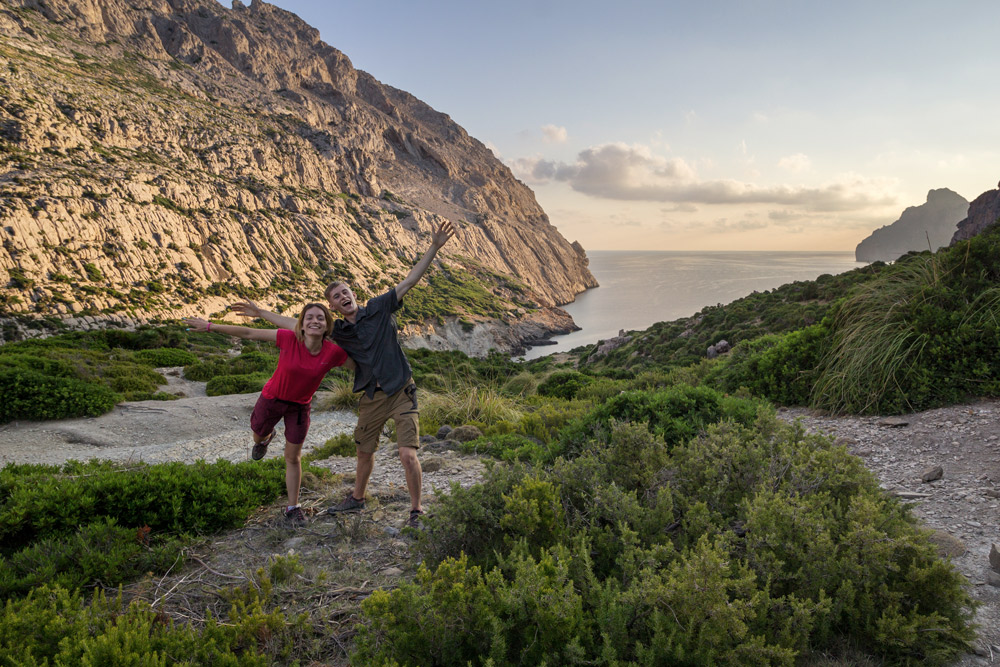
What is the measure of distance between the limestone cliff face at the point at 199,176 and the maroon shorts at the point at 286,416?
3720 cm

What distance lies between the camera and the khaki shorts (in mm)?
4199

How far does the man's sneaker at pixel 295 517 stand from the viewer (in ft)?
14.0

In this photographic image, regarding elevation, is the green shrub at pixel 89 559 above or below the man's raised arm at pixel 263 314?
below

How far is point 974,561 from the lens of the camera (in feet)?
10.3

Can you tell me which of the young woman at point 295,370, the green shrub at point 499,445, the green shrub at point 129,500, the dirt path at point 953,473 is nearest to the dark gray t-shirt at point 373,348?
the young woman at point 295,370

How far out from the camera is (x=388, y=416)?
4.29 meters

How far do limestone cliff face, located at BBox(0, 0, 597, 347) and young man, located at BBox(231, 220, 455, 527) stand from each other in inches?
1485

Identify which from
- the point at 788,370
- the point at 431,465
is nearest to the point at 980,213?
the point at 788,370

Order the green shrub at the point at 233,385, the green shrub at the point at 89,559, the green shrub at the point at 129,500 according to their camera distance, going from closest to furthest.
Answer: the green shrub at the point at 89,559 < the green shrub at the point at 129,500 < the green shrub at the point at 233,385

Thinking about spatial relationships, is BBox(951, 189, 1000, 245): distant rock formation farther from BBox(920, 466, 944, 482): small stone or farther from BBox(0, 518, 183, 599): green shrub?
BBox(0, 518, 183, 599): green shrub

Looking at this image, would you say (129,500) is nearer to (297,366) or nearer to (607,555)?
(297,366)

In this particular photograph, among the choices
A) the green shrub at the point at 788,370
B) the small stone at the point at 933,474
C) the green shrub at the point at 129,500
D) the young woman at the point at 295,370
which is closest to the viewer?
the green shrub at the point at 129,500

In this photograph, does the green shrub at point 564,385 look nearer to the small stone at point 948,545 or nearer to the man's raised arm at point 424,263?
the man's raised arm at point 424,263

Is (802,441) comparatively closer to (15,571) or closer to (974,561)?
(974,561)
